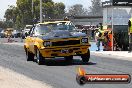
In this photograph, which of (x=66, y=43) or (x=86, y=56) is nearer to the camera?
(x=66, y=43)

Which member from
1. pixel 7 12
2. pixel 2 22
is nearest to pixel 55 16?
pixel 7 12

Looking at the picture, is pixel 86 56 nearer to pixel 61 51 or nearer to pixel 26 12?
pixel 61 51

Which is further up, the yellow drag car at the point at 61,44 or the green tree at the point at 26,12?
the green tree at the point at 26,12

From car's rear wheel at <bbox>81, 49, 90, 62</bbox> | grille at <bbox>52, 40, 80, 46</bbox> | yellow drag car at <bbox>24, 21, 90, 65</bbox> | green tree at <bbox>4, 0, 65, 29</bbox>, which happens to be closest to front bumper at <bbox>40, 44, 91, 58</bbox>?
yellow drag car at <bbox>24, 21, 90, 65</bbox>

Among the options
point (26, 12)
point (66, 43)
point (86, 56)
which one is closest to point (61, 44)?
point (66, 43)

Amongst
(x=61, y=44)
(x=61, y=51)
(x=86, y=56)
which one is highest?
(x=61, y=44)

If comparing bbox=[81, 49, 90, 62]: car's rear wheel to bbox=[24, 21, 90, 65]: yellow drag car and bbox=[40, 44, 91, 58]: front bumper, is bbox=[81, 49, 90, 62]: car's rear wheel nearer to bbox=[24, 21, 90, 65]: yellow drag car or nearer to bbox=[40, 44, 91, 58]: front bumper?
bbox=[24, 21, 90, 65]: yellow drag car

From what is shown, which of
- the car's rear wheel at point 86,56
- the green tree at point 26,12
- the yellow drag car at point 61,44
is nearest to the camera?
the yellow drag car at point 61,44

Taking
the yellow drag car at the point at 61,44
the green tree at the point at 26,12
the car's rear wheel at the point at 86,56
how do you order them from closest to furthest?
the yellow drag car at the point at 61,44, the car's rear wheel at the point at 86,56, the green tree at the point at 26,12

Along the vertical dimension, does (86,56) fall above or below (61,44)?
below

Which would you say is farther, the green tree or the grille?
the green tree

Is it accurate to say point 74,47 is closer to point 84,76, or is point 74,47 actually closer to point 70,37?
point 70,37

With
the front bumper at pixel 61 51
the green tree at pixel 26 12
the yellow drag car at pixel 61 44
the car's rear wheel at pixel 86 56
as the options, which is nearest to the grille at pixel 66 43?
the yellow drag car at pixel 61 44

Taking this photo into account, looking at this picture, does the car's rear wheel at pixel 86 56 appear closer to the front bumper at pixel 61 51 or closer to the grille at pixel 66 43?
the front bumper at pixel 61 51
